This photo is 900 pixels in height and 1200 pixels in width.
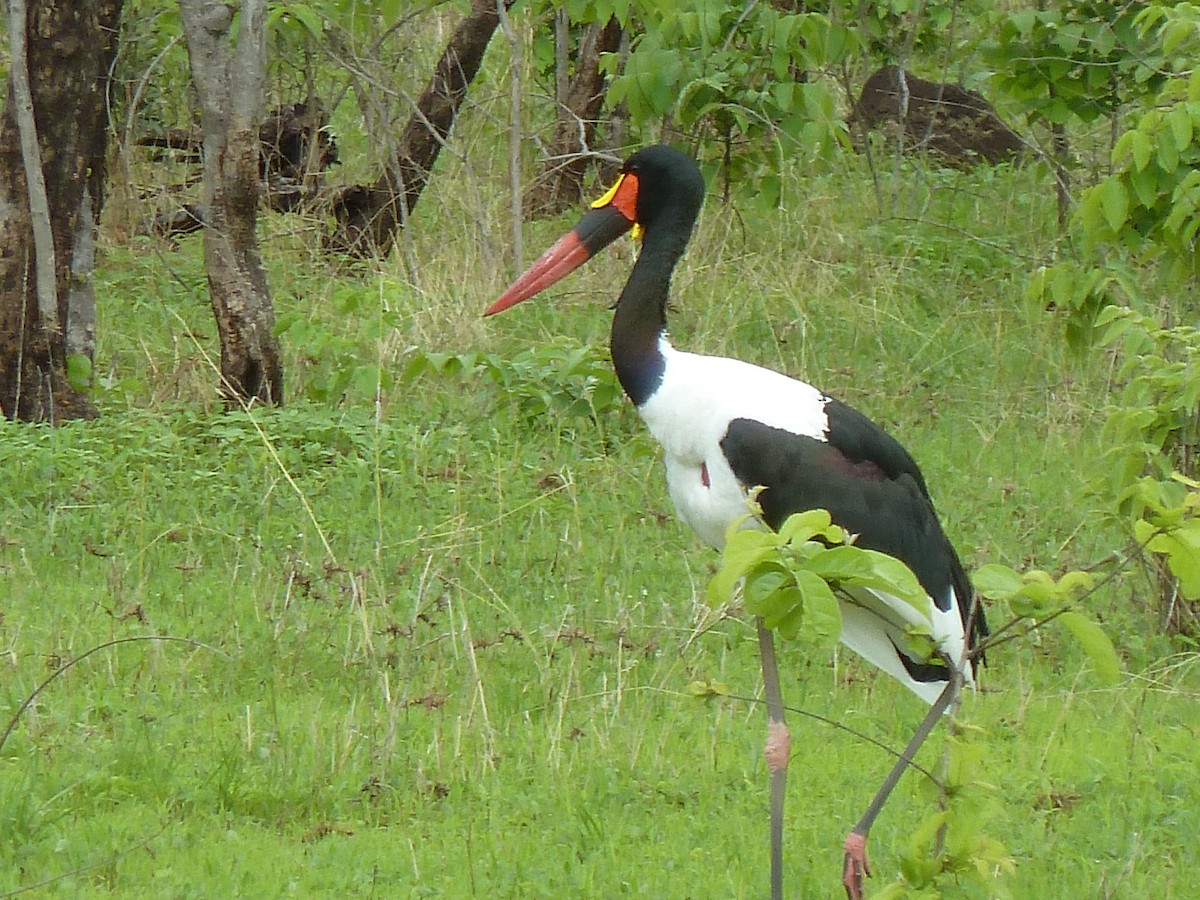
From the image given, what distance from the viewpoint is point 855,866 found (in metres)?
3.64

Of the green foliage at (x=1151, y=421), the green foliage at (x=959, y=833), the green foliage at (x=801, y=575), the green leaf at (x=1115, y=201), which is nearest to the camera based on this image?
the green foliage at (x=801, y=575)

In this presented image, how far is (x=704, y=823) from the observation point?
401 centimetres

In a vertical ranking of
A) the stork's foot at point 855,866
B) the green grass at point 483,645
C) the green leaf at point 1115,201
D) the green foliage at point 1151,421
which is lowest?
the green grass at point 483,645

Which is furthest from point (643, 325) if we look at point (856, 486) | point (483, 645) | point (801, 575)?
point (801, 575)

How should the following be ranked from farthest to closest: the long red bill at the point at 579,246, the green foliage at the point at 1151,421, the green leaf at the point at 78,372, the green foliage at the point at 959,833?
the green leaf at the point at 78,372 < the long red bill at the point at 579,246 < the green foliage at the point at 1151,421 < the green foliage at the point at 959,833

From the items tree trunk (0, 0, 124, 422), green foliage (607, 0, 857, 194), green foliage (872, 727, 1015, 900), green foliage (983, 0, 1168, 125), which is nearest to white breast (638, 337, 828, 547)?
green foliage (872, 727, 1015, 900)

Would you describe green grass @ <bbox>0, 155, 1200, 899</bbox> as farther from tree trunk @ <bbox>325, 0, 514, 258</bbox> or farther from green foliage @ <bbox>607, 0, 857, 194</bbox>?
tree trunk @ <bbox>325, 0, 514, 258</bbox>

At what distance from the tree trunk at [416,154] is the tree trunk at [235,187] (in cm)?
230

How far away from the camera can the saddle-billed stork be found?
404 cm

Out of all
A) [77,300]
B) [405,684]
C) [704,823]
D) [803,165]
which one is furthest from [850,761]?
[803,165]

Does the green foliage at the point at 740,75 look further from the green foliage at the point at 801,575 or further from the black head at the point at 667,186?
the green foliage at the point at 801,575

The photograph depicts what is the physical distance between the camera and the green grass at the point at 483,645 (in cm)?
380

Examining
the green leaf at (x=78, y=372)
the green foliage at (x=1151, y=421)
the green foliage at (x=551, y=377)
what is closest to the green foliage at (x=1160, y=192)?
the green foliage at (x=1151, y=421)

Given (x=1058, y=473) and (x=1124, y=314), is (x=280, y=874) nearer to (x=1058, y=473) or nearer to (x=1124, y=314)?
(x=1124, y=314)
